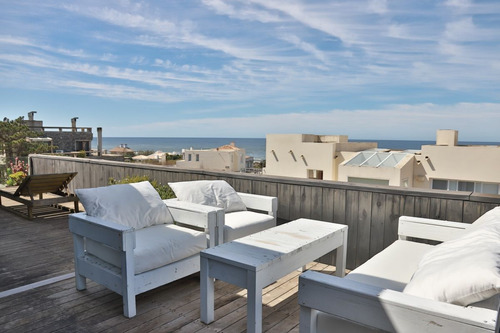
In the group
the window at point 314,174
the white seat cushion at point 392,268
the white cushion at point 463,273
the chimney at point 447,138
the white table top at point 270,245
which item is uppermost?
the chimney at point 447,138

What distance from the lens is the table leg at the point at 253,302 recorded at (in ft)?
6.15

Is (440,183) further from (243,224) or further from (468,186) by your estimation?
(243,224)

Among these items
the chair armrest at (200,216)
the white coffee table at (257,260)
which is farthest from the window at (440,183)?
the chair armrest at (200,216)

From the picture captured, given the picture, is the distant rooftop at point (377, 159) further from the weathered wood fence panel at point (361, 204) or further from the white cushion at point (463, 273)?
the white cushion at point (463, 273)

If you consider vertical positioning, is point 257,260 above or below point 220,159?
above

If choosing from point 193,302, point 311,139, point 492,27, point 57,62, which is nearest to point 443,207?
point 193,302

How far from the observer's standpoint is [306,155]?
66.6ft

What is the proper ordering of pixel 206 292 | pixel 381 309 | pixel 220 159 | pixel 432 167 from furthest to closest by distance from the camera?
pixel 220 159 → pixel 432 167 → pixel 206 292 → pixel 381 309

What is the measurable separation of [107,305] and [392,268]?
1.89m

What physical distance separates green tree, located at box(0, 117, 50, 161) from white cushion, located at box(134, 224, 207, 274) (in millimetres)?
17901

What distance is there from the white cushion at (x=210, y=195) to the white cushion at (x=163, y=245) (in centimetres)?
56

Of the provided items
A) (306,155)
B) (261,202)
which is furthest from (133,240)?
(306,155)

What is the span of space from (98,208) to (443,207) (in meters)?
2.64

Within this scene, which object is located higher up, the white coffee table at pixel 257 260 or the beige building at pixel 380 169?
the white coffee table at pixel 257 260
